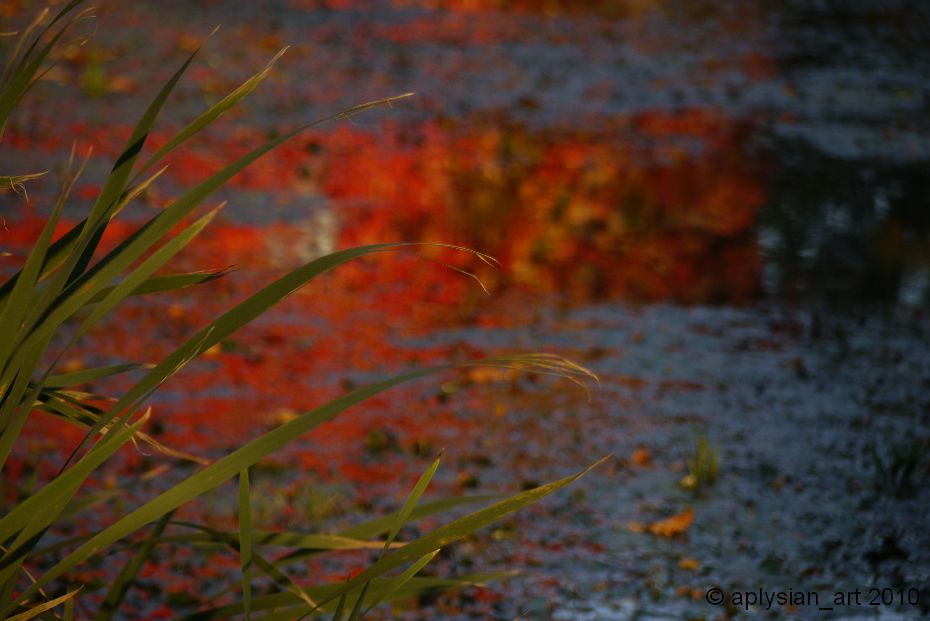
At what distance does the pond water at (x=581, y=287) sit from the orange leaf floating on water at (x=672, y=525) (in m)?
0.01

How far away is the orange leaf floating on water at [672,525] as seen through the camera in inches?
174

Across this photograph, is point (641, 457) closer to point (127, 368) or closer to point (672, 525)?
point (672, 525)

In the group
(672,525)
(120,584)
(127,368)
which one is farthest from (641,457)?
(127,368)

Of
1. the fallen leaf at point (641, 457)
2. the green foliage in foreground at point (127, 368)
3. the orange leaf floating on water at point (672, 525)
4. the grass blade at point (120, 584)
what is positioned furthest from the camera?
the fallen leaf at point (641, 457)

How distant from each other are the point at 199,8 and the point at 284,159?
6.02 metres

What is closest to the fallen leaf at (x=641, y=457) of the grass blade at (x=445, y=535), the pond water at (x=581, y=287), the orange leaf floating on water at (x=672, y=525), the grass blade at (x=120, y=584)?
the pond water at (x=581, y=287)

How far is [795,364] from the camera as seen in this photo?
240 inches

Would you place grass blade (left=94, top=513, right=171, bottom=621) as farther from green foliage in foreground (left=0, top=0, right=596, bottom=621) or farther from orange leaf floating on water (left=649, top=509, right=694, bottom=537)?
orange leaf floating on water (left=649, top=509, right=694, bottom=537)

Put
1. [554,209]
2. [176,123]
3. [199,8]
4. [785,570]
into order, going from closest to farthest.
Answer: [785,570] < [554,209] < [176,123] < [199,8]

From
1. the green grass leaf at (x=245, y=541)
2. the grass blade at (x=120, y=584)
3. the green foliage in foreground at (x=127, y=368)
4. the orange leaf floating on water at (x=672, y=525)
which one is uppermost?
Answer: the green foliage in foreground at (x=127, y=368)

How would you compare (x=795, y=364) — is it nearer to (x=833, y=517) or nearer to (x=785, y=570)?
(x=833, y=517)

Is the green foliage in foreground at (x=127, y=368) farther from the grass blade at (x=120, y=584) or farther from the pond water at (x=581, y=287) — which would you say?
the pond water at (x=581, y=287)

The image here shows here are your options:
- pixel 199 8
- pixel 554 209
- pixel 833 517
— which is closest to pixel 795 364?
pixel 833 517

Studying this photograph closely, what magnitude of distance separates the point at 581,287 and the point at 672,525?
107 inches
